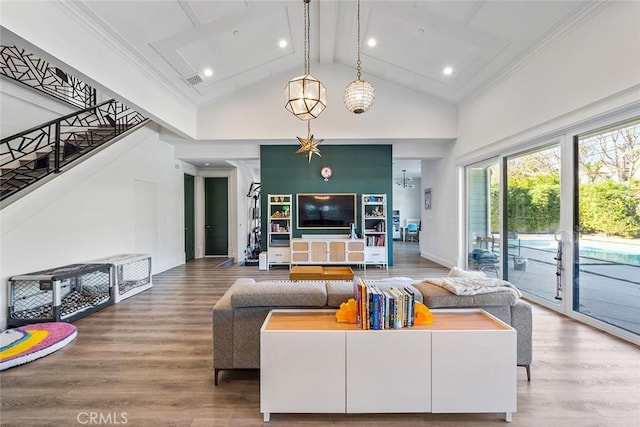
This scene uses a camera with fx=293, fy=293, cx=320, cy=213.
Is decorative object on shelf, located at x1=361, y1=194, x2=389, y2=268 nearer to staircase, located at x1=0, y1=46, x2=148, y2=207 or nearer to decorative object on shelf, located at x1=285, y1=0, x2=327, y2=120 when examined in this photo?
decorative object on shelf, located at x1=285, y1=0, x2=327, y2=120

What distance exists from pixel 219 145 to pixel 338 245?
3871 mm

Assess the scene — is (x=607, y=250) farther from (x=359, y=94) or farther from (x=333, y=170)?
(x=333, y=170)

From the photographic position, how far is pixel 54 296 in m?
3.59

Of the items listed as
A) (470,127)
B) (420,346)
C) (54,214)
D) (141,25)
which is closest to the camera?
(420,346)

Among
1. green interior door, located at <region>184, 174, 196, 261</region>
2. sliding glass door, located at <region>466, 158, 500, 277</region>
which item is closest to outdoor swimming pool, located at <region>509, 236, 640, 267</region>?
sliding glass door, located at <region>466, 158, 500, 277</region>

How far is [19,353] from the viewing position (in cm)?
277

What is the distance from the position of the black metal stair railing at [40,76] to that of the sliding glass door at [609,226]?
26.6ft

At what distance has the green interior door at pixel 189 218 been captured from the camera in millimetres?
8422

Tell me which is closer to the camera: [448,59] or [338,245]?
[448,59]

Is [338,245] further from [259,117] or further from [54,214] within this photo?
[54,214]

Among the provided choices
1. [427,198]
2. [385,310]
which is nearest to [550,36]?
[385,310]

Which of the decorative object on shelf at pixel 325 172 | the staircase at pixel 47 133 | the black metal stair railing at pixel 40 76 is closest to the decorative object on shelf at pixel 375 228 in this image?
the decorative object on shelf at pixel 325 172

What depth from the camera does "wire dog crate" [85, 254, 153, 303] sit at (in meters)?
4.66

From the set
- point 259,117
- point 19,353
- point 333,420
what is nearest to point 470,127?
point 259,117
